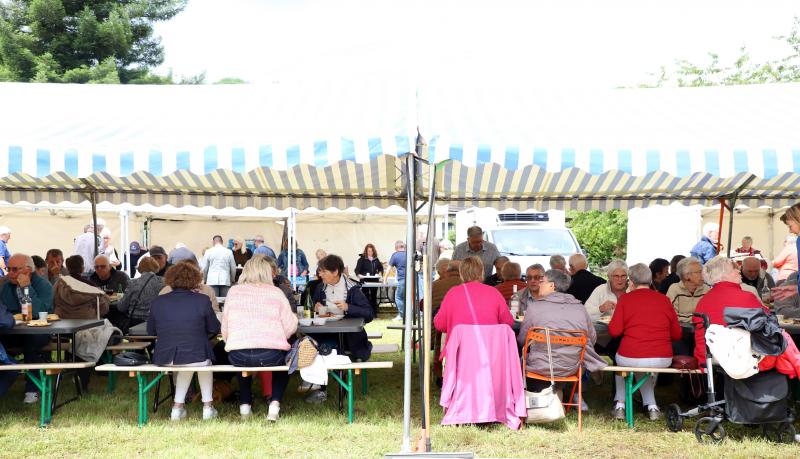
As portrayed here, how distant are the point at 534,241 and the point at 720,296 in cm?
763

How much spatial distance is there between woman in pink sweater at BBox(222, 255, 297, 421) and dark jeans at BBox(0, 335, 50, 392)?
63.4 inches

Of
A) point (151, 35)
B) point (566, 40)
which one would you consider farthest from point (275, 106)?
point (566, 40)

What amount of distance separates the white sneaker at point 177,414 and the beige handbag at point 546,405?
2.26 meters

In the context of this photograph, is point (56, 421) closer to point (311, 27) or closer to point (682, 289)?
point (682, 289)

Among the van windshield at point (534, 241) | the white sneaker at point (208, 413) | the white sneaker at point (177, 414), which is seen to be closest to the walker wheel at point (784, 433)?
the white sneaker at point (208, 413)

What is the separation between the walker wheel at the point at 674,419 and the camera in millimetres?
4676

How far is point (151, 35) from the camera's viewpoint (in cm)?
2667

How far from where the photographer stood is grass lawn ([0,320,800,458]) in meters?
4.26

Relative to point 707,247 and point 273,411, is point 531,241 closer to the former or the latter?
point 707,247

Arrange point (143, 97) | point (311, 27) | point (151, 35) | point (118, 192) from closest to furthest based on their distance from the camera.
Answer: point (143, 97) < point (118, 192) < point (151, 35) < point (311, 27)

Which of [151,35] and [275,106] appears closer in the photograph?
[275,106]

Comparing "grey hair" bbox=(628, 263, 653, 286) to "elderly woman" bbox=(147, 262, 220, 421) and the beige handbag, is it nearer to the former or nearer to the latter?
the beige handbag

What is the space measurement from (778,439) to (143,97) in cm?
455

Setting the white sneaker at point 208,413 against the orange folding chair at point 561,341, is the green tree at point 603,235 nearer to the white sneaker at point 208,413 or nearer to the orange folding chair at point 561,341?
the orange folding chair at point 561,341
